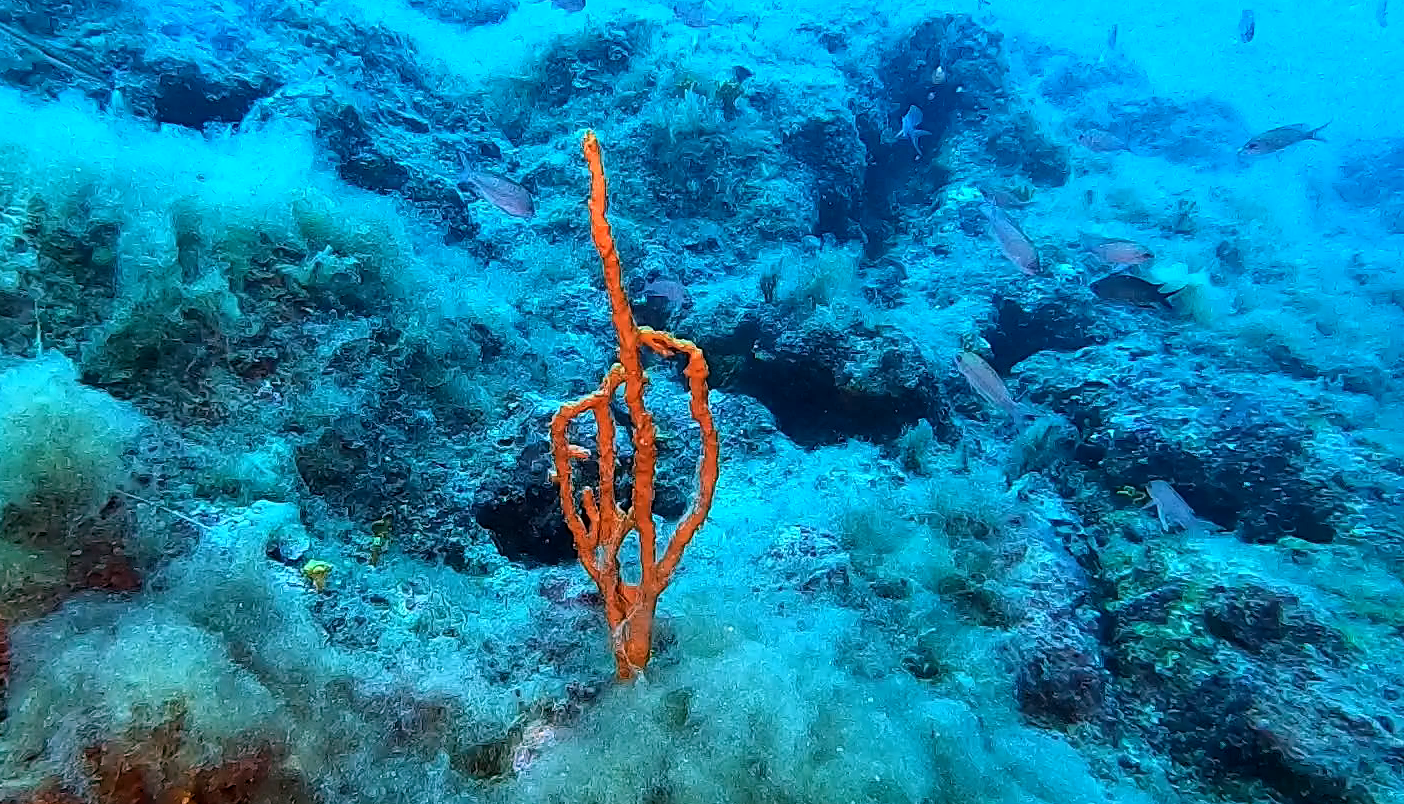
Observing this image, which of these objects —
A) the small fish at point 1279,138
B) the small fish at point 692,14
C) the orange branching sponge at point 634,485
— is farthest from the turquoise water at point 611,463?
the small fish at point 692,14

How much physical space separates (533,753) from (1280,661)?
10.8ft

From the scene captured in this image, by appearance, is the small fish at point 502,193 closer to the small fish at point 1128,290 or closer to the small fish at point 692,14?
the small fish at point 1128,290

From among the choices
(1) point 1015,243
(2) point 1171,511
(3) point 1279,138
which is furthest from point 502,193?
(3) point 1279,138

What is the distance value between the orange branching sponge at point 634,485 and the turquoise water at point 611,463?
0.05 ft

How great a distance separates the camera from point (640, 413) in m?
1.81

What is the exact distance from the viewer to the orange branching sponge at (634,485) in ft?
5.78

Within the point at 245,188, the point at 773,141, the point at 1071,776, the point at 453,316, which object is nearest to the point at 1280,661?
the point at 1071,776

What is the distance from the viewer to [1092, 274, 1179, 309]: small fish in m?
6.02

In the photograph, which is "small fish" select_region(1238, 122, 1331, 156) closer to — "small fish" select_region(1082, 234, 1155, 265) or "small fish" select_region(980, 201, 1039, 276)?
"small fish" select_region(1082, 234, 1155, 265)

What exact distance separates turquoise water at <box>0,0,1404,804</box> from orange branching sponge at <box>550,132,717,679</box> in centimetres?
1

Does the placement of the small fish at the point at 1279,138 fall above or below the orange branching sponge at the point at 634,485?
above

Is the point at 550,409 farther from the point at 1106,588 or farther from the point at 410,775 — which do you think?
the point at 1106,588

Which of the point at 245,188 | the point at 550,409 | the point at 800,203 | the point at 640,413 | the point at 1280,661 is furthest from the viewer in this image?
the point at 800,203

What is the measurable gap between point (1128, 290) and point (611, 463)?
20.0ft
